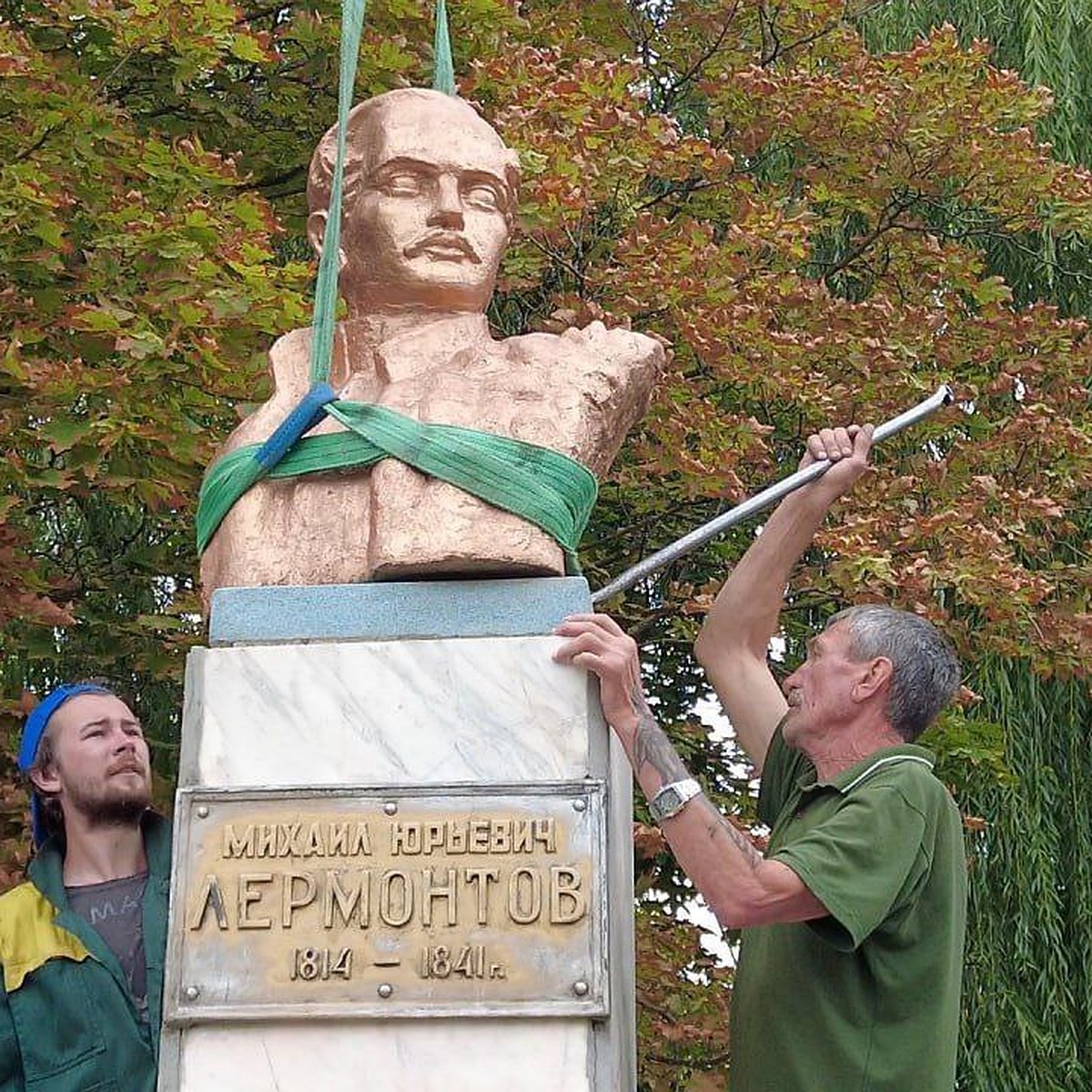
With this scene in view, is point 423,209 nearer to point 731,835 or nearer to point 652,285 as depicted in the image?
point 731,835

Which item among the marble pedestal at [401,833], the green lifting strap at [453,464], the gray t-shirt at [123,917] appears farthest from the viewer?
the gray t-shirt at [123,917]

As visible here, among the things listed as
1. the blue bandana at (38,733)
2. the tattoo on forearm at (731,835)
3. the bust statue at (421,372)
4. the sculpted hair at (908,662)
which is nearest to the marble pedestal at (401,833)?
the bust statue at (421,372)

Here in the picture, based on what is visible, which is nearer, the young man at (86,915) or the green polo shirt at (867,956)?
the green polo shirt at (867,956)

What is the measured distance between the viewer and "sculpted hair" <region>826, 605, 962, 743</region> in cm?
388

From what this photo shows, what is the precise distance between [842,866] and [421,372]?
51.5 inches

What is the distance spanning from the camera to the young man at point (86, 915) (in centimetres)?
396

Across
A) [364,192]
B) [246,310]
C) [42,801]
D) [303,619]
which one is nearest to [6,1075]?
[42,801]

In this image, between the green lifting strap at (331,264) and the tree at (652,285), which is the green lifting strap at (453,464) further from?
the tree at (652,285)

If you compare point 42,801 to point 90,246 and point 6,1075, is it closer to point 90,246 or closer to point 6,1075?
point 6,1075

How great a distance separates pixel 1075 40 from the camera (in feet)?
31.0

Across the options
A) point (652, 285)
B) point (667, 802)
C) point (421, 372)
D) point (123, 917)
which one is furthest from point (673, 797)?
point (652, 285)

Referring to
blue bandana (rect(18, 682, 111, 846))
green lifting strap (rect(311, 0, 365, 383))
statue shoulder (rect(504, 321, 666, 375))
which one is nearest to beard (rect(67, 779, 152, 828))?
blue bandana (rect(18, 682, 111, 846))

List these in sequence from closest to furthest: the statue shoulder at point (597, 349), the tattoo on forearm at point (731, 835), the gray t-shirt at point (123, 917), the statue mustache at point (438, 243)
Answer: the tattoo on forearm at point (731, 835)
the gray t-shirt at point (123, 917)
the statue shoulder at point (597, 349)
the statue mustache at point (438, 243)

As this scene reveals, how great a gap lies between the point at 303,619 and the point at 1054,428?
4445 millimetres
